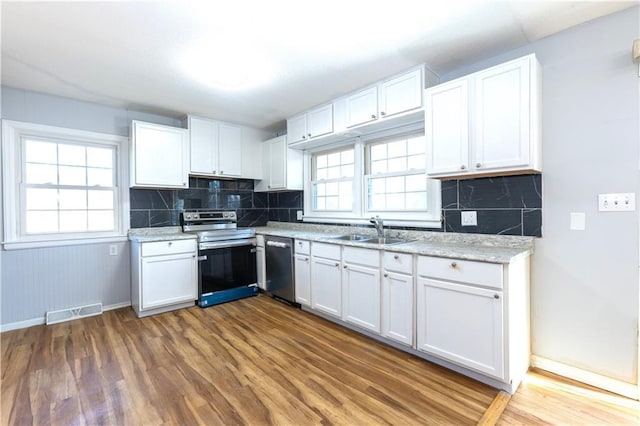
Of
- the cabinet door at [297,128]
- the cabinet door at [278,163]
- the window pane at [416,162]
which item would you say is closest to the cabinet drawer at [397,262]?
the window pane at [416,162]

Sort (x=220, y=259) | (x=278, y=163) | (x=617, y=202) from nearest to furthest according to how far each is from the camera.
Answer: (x=617, y=202)
(x=220, y=259)
(x=278, y=163)

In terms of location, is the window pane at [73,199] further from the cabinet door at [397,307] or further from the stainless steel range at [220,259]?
the cabinet door at [397,307]

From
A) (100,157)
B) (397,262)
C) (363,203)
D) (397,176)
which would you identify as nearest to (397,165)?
(397,176)

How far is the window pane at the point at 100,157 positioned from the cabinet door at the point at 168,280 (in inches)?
51.2

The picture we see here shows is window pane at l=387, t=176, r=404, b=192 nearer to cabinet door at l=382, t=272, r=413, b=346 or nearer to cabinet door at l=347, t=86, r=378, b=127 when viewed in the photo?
cabinet door at l=347, t=86, r=378, b=127

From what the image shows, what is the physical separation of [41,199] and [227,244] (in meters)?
1.97

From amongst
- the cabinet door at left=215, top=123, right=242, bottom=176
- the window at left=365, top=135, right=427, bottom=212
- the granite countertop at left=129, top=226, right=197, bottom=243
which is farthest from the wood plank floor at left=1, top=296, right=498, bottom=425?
the cabinet door at left=215, top=123, right=242, bottom=176

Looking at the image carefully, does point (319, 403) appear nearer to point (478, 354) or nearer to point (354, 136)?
point (478, 354)

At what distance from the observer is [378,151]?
11.0 feet

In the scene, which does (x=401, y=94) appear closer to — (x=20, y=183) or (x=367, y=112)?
(x=367, y=112)

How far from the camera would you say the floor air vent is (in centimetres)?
309

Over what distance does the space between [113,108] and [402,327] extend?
391cm

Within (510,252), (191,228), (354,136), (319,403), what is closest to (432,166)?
(510,252)

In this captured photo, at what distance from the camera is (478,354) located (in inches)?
76.4
